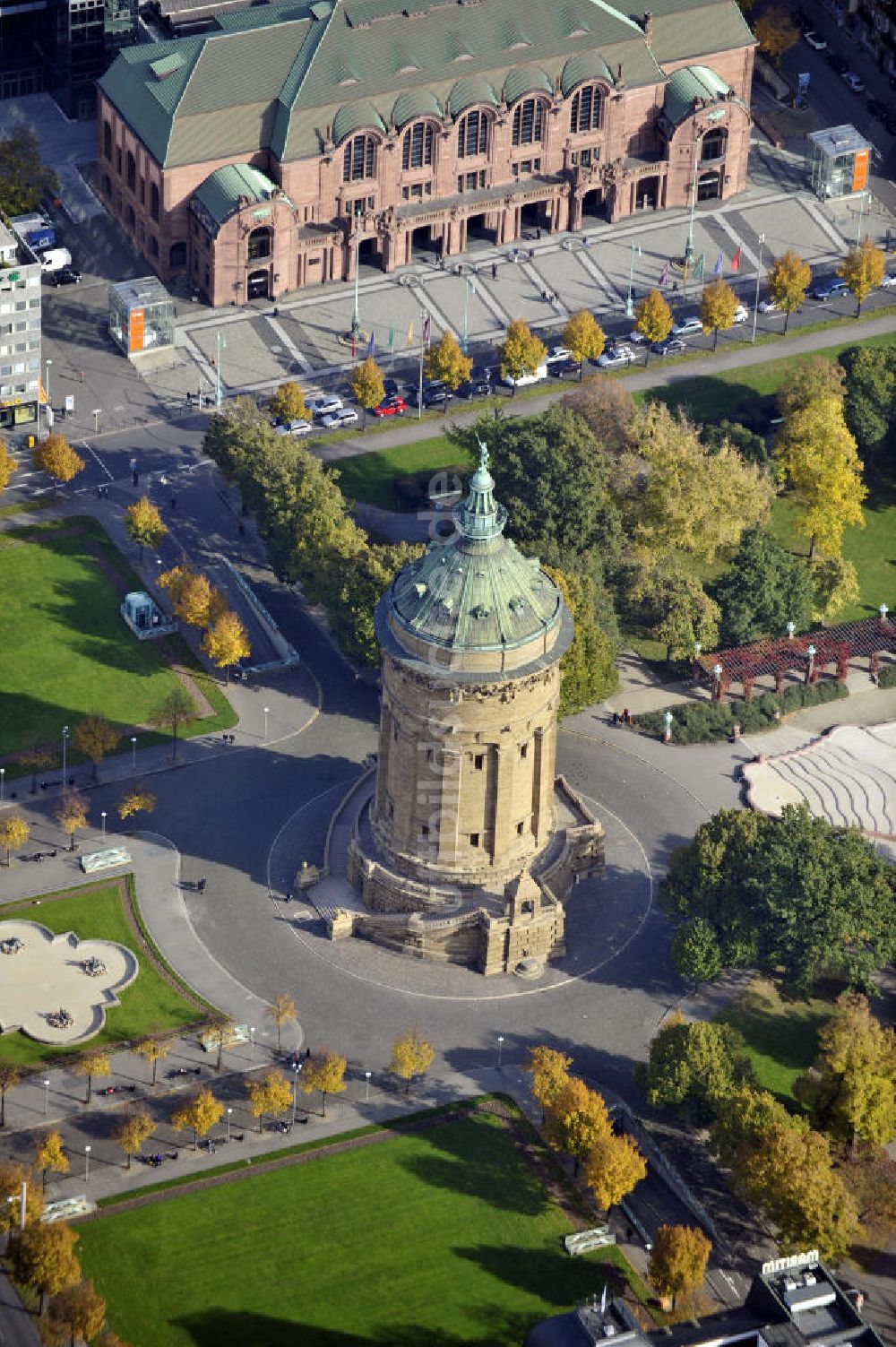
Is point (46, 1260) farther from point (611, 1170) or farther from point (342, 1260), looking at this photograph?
point (611, 1170)

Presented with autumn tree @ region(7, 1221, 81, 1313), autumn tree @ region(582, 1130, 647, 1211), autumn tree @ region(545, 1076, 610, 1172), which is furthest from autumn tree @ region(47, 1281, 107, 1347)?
autumn tree @ region(582, 1130, 647, 1211)

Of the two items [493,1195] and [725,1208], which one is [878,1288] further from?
[493,1195]

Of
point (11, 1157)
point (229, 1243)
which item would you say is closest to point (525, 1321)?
point (229, 1243)

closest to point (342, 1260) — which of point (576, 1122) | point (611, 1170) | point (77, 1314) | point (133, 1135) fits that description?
point (133, 1135)

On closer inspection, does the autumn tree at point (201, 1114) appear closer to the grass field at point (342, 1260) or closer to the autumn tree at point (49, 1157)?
the grass field at point (342, 1260)

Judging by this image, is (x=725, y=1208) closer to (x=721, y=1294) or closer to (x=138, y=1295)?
(x=721, y=1294)
